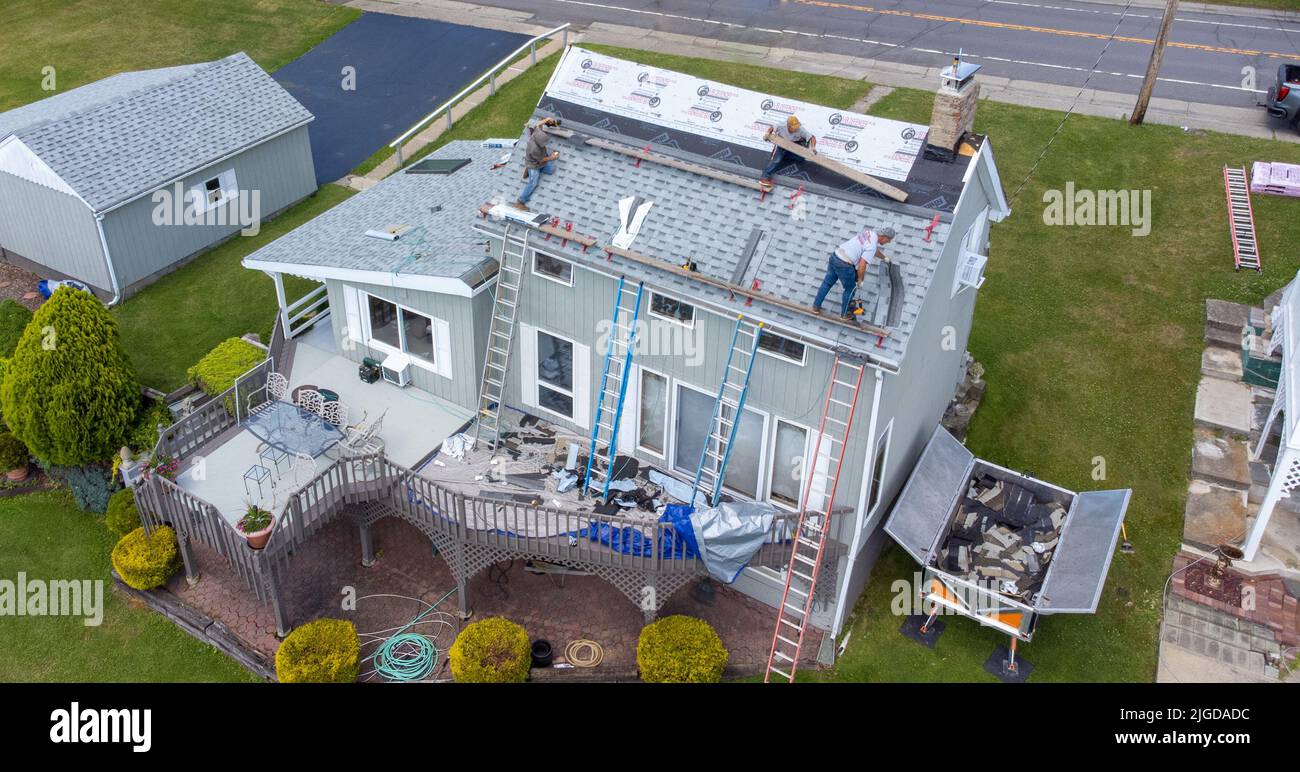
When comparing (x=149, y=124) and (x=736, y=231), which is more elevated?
(x=736, y=231)

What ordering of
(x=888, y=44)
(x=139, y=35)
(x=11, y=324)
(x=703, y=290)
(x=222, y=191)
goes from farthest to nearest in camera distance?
(x=139, y=35)
(x=888, y=44)
(x=222, y=191)
(x=11, y=324)
(x=703, y=290)

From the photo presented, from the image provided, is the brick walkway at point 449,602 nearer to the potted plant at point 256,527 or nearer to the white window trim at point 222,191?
the potted plant at point 256,527

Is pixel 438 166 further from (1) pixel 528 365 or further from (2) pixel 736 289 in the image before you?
(2) pixel 736 289

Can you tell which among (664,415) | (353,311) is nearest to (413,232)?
(353,311)

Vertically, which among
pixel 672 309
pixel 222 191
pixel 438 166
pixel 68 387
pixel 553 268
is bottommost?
pixel 68 387

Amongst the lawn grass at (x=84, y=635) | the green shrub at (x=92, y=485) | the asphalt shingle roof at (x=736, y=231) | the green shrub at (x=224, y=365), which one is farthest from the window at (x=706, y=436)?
the green shrub at (x=92, y=485)

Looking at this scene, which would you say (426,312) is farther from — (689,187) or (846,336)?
(846,336)
